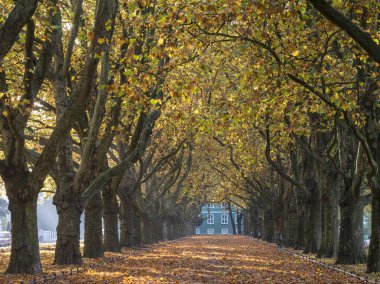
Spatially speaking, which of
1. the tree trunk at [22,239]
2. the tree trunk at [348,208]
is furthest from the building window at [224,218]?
the tree trunk at [22,239]

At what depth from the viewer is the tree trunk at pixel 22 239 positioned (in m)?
17.0

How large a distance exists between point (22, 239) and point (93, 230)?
29.7ft

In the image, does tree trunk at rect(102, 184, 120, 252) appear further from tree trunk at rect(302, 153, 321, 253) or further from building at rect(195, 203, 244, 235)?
building at rect(195, 203, 244, 235)

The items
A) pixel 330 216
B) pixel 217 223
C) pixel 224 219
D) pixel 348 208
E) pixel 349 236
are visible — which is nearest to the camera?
pixel 348 208

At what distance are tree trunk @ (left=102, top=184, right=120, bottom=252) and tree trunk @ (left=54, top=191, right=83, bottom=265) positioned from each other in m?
9.42

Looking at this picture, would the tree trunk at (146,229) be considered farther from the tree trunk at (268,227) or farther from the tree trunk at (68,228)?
the tree trunk at (68,228)

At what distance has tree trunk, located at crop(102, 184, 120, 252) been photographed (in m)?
31.0

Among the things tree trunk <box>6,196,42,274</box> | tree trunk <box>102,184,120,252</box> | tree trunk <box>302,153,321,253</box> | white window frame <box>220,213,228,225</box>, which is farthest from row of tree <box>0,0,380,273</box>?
white window frame <box>220,213,228,225</box>

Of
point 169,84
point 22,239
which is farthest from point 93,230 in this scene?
point 169,84

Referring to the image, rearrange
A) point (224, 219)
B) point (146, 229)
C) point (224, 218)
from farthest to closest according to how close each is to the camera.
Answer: point (224, 218) < point (224, 219) < point (146, 229)

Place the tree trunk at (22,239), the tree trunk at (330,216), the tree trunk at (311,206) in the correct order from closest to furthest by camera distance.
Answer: the tree trunk at (22,239) < the tree trunk at (330,216) < the tree trunk at (311,206)

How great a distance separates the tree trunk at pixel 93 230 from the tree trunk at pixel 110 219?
4370mm

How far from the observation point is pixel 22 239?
1706cm

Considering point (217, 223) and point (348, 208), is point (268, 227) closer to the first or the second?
point (348, 208)
